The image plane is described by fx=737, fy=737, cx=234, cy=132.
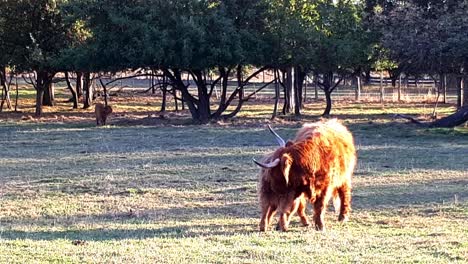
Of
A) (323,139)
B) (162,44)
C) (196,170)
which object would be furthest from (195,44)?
(323,139)

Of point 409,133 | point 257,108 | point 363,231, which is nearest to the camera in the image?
point 363,231

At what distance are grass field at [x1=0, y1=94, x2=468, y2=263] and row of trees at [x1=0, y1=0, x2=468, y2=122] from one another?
19.8 ft

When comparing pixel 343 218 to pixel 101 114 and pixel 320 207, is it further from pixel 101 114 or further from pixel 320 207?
pixel 101 114

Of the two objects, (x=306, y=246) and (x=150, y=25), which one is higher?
(x=150, y=25)

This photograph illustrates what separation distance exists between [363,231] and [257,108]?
33.2 metres

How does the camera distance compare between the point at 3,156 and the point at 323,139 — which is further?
the point at 3,156

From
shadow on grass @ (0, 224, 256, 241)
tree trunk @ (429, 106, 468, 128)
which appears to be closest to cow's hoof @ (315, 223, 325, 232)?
shadow on grass @ (0, 224, 256, 241)

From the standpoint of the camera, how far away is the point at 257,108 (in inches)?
1670

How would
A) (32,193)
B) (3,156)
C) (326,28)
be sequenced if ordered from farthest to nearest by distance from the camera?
(326,28)
(3,156)
(32,193)

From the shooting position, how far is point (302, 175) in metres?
9.15

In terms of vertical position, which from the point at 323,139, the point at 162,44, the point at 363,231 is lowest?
the point at 363,231

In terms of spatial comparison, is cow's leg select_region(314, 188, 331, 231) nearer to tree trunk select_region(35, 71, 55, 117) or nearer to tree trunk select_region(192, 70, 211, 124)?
tree trunk select_region(192, 70, 211, 124)

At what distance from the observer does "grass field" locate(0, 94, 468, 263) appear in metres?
7.73

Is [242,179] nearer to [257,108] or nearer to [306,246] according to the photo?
[306,246]
